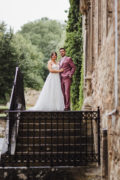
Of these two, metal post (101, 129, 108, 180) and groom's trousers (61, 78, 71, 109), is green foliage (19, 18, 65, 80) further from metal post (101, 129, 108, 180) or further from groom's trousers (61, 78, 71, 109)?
metal post (101, 129, 108, 180)

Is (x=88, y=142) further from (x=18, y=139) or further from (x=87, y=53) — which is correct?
(x=87, y=53)

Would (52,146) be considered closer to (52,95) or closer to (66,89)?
(52,95)

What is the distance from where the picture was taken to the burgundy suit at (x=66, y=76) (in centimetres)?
1016

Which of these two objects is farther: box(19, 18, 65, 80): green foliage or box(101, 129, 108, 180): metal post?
box(19, 18, 65, 80): green foliage

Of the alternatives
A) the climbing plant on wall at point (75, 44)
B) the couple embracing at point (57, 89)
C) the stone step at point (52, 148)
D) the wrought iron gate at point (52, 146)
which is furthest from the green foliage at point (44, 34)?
the stone step at point (52, 148)

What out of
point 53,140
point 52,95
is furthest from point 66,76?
point 53,140

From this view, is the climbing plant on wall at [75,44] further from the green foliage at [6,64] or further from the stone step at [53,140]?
the green foliage at [6,64]

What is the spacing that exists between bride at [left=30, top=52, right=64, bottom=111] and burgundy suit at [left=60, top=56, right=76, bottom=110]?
145 mm

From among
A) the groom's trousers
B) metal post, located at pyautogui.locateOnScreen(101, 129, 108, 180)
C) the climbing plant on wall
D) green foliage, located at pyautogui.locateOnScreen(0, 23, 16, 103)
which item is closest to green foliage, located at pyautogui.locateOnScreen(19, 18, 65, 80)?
green foliage, located at pyautogui.locateOnScreen(0, 23, 16, 103)

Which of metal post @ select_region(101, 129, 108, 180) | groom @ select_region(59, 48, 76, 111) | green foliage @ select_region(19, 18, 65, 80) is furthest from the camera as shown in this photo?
green foliage @ select_region(19, 18, 65, 80)

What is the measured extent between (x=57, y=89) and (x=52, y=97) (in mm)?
350

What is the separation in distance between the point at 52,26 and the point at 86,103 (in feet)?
132

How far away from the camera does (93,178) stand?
673 cm

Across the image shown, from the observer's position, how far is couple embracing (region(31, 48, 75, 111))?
1005 centimetres
